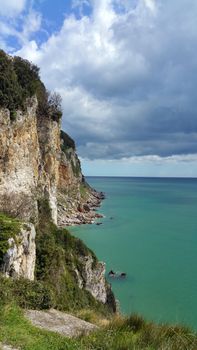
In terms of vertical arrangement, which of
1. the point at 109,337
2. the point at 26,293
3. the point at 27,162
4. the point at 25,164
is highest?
the point at 27,162

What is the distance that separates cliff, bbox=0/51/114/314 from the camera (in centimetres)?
1934

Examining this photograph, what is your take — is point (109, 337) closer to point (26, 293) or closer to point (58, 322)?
point (58, 322)

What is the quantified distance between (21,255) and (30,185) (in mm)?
9907

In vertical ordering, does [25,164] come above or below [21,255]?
above

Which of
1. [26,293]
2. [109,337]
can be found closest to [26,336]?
[109,337]

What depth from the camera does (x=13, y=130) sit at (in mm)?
25578

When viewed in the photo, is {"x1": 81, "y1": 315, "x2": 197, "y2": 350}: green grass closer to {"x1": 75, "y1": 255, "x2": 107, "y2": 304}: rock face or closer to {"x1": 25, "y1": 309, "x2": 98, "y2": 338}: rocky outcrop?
{"x1": 25, "y1": 309, "x2": 98, "y2": 338}: rocky outcrop

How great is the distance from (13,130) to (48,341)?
19051 millimetres

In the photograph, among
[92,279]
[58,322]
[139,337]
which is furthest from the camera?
[92,279]

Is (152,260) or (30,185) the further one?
(152,260)

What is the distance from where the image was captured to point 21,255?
18859 mm

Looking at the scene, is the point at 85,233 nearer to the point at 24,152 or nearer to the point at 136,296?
the point at 136,296

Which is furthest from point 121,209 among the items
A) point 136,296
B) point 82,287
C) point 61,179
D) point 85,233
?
point 82,287

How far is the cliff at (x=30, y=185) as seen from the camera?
19344mm
